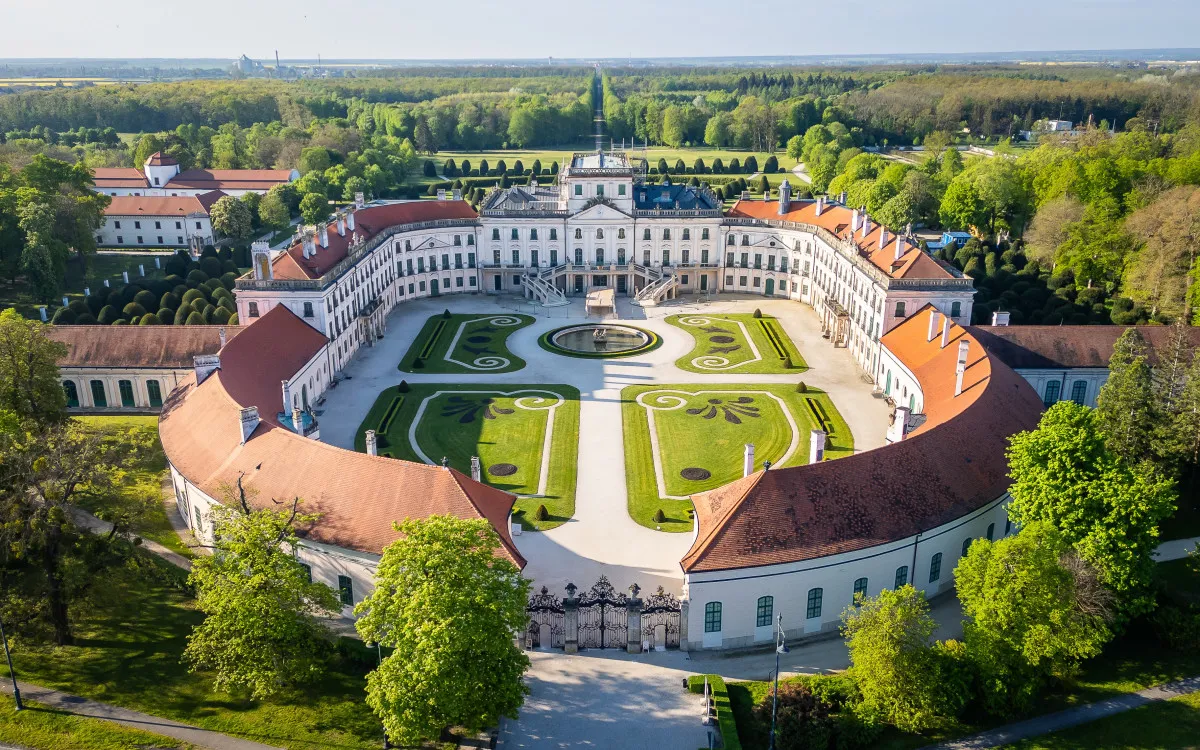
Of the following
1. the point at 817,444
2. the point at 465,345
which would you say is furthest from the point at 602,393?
the point at 817,444

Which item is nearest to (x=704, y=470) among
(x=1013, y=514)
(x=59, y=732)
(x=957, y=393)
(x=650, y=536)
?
(x=650, y=536)

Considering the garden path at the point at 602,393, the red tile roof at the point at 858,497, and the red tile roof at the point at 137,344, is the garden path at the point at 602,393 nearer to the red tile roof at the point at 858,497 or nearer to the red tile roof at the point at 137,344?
the red tile roof at the point at 858,497

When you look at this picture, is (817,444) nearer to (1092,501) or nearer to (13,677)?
(1092,501)

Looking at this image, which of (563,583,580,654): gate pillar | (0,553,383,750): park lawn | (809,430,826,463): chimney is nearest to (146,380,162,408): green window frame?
(0,553,383,750): park lawn

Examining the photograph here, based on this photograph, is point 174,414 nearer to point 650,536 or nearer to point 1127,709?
point 650,536

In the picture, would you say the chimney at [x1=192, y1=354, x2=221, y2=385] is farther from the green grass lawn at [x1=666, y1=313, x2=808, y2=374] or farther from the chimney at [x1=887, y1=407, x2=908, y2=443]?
the chimney at [x1=887, y1=407, x2=908, y2=443]
